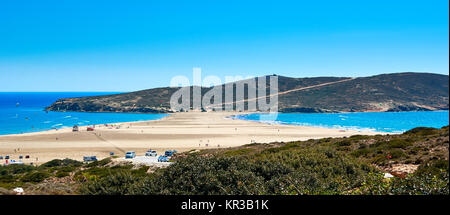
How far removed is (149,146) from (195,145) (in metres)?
6.41

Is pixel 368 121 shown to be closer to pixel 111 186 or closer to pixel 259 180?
pixel 259 180

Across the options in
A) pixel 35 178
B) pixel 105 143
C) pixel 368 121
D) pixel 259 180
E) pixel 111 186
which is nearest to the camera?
pixel 259 180

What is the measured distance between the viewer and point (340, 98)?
139 metres

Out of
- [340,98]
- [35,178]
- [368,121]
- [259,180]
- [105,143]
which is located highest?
[340,98]

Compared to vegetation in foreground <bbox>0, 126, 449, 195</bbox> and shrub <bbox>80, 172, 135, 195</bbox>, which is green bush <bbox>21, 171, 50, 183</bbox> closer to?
vegetation in foreground <bbox>0, 126, 449, 195</bbox>

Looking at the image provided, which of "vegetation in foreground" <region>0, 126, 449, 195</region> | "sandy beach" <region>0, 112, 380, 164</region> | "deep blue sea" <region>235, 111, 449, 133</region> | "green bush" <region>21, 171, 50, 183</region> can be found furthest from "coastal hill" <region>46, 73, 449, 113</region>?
"vegetation in foreground" <region>0, 126, 449, 195</region>

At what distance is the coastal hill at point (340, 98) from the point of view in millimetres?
125125

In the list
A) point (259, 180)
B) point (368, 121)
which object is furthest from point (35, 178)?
point (368, 121)

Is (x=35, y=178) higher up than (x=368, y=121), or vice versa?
(x=35, y=178)

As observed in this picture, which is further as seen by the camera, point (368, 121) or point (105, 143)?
point (368, 121)

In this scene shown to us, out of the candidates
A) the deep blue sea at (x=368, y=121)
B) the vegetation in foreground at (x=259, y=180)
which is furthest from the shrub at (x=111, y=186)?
the deep blue sea at (x=368, y=121)

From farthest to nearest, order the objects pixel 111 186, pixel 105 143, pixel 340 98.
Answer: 1. pixel 340 98
2. pixel 105 143
3. pixel 111 186
